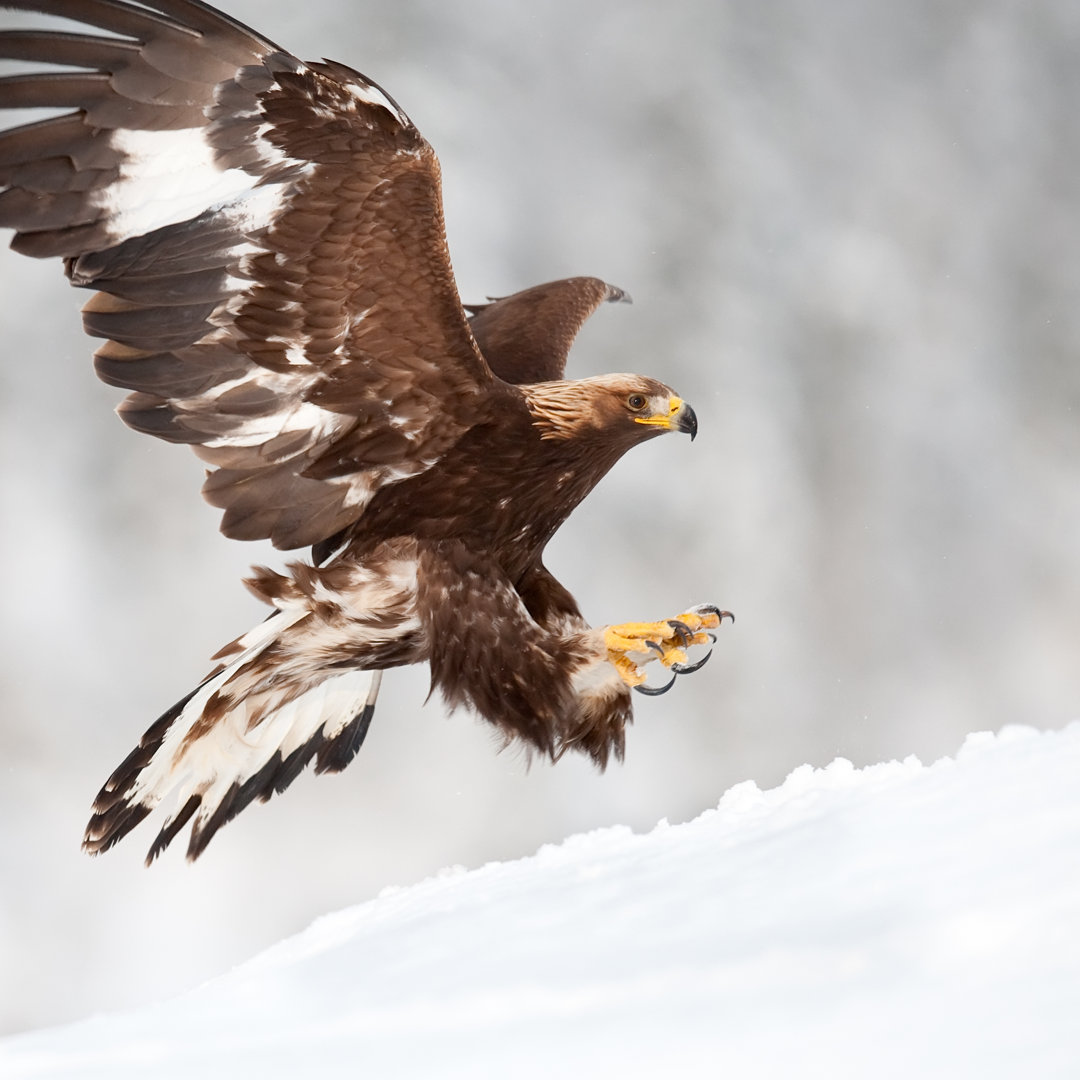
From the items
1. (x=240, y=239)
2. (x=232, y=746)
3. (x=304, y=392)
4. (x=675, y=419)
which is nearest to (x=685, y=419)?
(x=675, y=419)

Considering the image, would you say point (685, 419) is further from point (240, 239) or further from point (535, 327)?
point (240, 239)

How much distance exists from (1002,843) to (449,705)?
2.91 ft

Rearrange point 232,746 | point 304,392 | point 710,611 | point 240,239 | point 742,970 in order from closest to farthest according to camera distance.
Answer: point 742,970
point 240,239
point 304,392
point 710,611
point 232,746

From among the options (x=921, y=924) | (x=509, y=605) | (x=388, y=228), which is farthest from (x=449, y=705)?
(x=921, y=924)

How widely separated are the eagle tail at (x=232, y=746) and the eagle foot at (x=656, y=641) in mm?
521

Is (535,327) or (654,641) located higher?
(535,327)

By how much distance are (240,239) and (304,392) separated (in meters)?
0.25

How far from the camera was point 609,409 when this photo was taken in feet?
6.81

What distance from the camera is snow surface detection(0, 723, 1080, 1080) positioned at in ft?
3.83

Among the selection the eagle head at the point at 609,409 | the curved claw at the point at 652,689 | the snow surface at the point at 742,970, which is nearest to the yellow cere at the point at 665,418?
the eagle head at the point at 609,409

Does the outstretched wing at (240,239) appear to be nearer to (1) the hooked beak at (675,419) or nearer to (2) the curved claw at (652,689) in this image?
(1) the hooked beak at (675,419)

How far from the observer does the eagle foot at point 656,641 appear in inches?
77.7

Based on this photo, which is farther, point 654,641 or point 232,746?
point 232,746

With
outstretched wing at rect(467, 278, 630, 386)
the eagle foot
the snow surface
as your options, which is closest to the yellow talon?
→ the eagle foot
